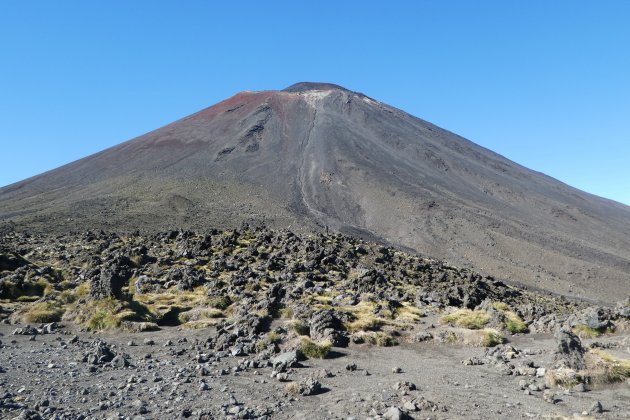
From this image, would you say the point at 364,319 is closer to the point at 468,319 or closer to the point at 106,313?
the point at 468,319

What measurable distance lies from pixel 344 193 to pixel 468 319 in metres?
66.9

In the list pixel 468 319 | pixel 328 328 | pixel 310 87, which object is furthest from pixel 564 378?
pixel 310 87

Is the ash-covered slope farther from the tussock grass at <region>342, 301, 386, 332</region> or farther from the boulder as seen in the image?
the boulder

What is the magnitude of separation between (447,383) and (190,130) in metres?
116

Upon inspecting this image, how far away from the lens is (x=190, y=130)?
390 ft

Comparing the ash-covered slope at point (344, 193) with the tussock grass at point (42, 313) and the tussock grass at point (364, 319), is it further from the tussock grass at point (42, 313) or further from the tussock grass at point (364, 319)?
the tussock grass at point (364, 319)

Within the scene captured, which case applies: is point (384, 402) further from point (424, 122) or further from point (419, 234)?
point (424, 122)

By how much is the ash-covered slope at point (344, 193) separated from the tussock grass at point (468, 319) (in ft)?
130

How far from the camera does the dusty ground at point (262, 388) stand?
33.3 ft

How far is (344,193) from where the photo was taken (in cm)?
8688

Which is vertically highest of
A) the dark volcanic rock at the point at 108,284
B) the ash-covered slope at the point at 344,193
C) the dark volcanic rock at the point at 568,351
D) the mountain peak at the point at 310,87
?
the mountain peak at the point at 310,87

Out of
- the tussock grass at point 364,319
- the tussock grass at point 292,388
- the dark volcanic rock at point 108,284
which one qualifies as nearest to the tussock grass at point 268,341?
Answer: the tussock grass at point 364,319

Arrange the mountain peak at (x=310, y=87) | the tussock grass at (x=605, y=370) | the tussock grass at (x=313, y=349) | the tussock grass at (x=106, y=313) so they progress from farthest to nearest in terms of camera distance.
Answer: the mountain peak at (x=310, y=87), the tussock grass at (x=106, y=313), the tussock grass at (x=313, y=349), the tussock grass at (x=605, y=370)

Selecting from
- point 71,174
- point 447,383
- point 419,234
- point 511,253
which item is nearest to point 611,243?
point 511,253
